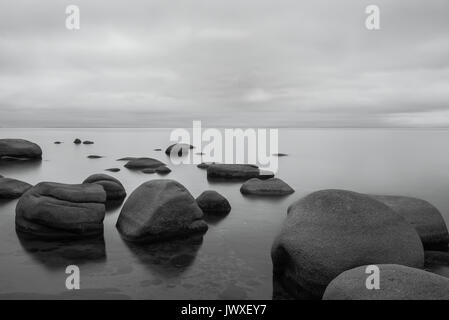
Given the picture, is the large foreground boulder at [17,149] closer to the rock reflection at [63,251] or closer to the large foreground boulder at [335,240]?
the rock reflection at [63,251]

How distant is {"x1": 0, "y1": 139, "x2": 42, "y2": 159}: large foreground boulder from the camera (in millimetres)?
39438

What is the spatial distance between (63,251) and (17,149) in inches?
1379

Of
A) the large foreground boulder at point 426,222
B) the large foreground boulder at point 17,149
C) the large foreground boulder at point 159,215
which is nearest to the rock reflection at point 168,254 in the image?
the large foreground boulder at point 159,215

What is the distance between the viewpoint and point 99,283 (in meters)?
8.12

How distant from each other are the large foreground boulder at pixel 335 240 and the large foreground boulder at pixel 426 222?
266 cm

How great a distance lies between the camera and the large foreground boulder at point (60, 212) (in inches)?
434

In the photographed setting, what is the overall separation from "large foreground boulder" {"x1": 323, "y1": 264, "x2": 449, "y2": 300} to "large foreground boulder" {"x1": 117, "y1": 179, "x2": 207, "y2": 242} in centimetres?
614

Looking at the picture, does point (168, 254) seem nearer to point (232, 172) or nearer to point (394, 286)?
point (394, 286)

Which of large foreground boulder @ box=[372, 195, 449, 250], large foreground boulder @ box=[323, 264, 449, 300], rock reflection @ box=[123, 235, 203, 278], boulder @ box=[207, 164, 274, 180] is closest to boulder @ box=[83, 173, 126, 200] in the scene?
rock reflection @ box=[123, 235, 203, 278]

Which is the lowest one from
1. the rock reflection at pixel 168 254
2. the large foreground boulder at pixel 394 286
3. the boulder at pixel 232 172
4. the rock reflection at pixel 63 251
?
the rock reflection at pixel 168 254

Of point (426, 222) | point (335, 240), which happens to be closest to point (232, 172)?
point (426, 222)
